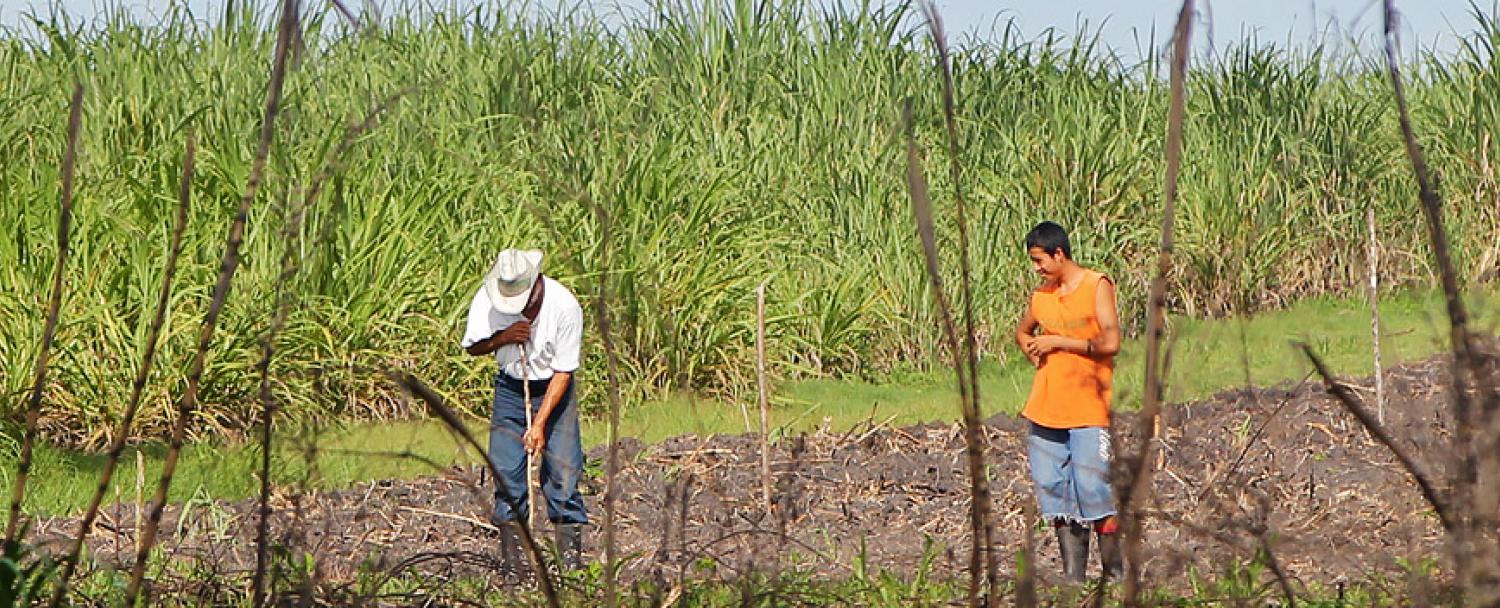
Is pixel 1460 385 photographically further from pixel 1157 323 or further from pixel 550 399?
pixel 550 399

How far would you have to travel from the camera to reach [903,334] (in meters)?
12.7

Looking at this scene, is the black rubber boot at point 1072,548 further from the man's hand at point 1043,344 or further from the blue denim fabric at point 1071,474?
the man's hand at point 1043,344

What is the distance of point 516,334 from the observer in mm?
6969

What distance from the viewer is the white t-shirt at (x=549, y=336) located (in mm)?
6957

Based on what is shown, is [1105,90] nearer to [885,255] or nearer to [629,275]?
[885,255]

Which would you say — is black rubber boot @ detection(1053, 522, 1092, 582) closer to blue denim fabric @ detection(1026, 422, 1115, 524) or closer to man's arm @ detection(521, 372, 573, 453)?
blue denim fabric @ detection(1026, 422, 1115, 524)

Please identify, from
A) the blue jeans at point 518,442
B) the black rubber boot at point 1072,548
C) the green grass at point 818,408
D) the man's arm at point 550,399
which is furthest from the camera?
the green grass at point 818,408

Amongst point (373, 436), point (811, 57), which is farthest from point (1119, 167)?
point (373, 436)

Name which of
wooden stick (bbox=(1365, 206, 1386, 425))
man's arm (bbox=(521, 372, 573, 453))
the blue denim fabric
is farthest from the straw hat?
wooden stick (bbox=(1365, 206, 1386, 425))

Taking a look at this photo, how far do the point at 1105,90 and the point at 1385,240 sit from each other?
3021 mm

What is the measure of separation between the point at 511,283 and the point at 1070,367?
2.11m

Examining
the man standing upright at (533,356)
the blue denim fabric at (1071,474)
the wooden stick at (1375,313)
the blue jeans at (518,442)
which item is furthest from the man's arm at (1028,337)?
the blue jeans at (518,442)

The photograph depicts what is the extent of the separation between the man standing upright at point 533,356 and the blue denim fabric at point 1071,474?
66.8 inches

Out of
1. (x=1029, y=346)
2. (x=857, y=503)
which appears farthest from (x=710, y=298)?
(x=1029, y=346)
